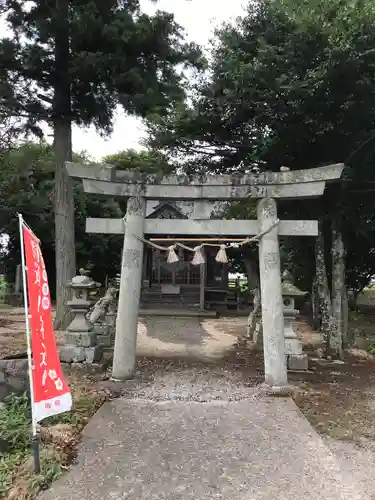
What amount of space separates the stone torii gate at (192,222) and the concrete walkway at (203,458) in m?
1.61

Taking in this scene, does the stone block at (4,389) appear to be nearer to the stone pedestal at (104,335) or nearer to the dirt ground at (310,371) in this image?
the dirt ground at (310,371)

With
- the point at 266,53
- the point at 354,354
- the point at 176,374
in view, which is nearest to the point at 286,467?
the point at 176,374

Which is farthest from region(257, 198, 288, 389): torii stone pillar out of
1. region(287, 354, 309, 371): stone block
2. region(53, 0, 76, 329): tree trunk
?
region(53, 0, 76, 329): tree trunk

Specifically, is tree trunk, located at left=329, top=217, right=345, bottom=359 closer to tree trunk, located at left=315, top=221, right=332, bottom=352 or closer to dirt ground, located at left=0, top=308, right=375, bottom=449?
tree trunk, located at left=315, top=221, right=332, bottom=352

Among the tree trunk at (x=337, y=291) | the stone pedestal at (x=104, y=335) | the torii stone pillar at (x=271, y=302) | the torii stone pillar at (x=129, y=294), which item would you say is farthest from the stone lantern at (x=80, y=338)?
the tree trunk at (x=337, y=291)

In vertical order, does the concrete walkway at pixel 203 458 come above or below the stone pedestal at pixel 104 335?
below

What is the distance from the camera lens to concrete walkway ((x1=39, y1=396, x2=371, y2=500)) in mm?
3775

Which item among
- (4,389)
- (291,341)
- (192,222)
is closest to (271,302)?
(291,341)

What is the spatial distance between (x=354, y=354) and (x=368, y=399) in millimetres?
3852

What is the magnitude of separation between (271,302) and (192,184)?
8.14ft

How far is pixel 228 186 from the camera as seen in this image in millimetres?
7625

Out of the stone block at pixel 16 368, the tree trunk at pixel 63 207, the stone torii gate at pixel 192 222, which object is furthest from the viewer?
the tree trunk at pixel 63 207

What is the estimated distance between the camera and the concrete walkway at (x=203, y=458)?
3775mm

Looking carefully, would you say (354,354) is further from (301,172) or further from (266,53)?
(266,53)
